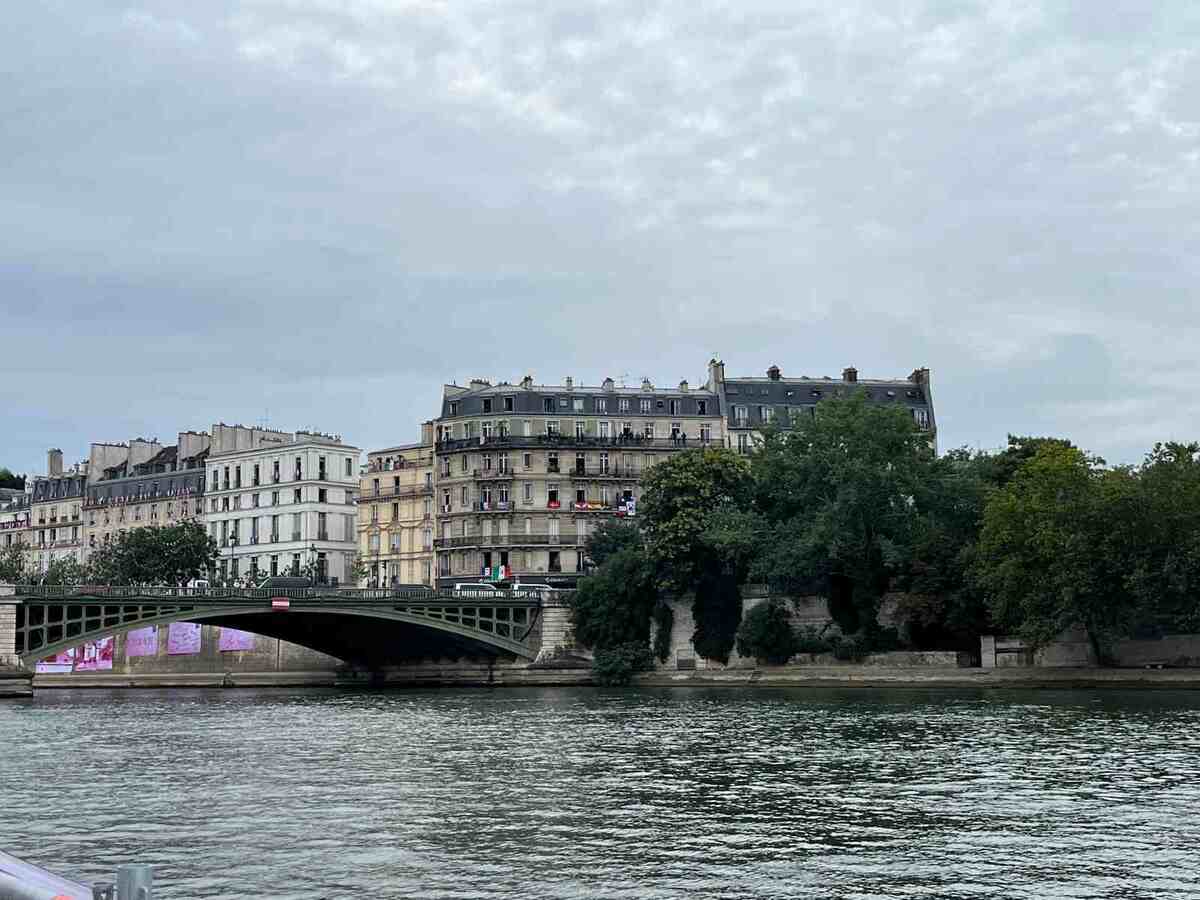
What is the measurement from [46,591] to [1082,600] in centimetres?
5653

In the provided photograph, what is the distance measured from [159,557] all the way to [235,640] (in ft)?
50.7

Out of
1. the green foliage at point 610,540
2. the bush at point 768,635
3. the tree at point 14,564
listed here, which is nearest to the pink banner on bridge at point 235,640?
the tree at point 14,564

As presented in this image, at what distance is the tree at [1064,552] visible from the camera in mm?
72856

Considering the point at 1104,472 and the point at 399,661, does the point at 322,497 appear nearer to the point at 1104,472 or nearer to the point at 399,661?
the point at 399,661

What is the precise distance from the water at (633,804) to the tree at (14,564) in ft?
246

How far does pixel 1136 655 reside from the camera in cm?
7806

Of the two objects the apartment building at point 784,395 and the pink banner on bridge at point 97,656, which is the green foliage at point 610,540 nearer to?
the apartment building at point 784,395

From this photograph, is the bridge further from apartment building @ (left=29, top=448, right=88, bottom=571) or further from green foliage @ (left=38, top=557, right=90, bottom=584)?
apartment building @ (left=29, top=448, right=88, bottom=571)

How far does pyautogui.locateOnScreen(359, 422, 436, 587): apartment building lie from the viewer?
130 meters

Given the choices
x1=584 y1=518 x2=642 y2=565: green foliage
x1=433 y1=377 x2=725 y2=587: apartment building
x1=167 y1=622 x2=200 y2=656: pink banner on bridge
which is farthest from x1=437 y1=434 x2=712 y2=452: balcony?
x1=167 y1=622 x2=200 y2=656: pink banner on bridge

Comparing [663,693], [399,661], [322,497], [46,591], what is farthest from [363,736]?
[322,497]

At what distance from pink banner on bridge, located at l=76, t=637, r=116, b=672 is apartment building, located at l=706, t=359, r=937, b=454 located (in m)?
51.7

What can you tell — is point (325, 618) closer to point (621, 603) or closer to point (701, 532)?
point (621, 603)

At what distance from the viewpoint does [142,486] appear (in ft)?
506
